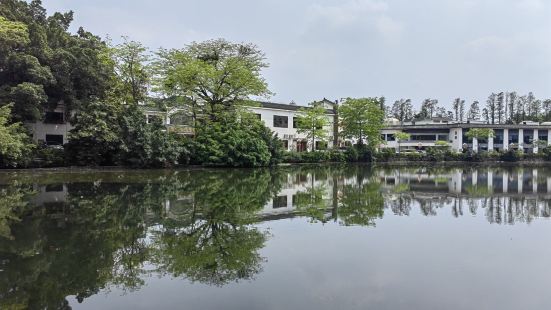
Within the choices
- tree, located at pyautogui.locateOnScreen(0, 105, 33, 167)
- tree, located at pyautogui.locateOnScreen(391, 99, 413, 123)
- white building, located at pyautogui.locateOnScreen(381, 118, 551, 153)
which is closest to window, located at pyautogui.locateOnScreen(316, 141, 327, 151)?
white building, located at pyautogui.locateOnScreen(381, 118, 551, 153)

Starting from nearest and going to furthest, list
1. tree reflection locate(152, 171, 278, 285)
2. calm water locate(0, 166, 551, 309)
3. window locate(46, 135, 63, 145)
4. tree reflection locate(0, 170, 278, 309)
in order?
calm water locate(0, 166, 551, 309) → tree reflection locate(0, 170, 278, 309) → tree reflection locate(152, 171, 278, 285) → window locate(46, 135, 63, 145)

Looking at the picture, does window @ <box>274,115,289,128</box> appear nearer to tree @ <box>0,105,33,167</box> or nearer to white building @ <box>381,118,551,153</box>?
white building @ <box>381,118,551,153</box>

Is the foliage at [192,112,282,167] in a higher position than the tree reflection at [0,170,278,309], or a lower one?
higher

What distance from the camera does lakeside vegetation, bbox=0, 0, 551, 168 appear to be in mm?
22156

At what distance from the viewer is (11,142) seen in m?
20.1

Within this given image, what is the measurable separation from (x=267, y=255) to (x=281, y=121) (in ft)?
117

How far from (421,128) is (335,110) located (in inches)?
800

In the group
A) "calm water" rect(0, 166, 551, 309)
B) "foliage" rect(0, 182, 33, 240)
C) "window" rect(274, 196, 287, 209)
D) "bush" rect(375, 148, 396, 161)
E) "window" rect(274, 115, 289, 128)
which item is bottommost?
"calm water" rect(0, 166, 551, 309)

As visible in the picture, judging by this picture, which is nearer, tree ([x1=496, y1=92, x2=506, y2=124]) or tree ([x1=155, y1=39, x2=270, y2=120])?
tree ([x1=155, y1=39, x2=270, y2=120])

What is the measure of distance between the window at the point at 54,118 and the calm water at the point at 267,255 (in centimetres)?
1835

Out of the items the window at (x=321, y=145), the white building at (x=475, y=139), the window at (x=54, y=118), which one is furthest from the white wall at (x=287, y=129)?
the white building at (x=475, y=139)

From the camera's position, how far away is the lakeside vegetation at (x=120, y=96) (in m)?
22.2

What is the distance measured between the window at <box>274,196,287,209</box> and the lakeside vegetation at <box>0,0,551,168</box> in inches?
547

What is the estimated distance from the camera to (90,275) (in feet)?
17.9
